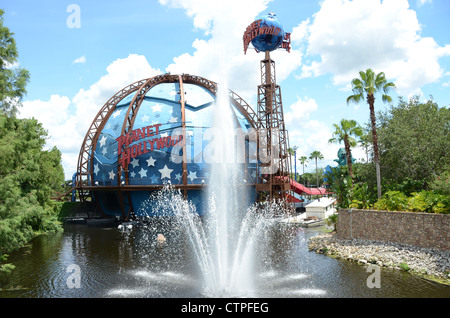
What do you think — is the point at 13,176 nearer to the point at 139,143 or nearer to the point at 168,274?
the point at 168,274

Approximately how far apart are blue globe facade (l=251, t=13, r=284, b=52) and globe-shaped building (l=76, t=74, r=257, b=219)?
30.5ft

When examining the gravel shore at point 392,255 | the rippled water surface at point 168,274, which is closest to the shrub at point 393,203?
the gravel shore at point 392,255

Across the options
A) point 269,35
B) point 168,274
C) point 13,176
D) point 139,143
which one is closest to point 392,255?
point 168,274

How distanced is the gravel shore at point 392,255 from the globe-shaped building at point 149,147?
17869mm

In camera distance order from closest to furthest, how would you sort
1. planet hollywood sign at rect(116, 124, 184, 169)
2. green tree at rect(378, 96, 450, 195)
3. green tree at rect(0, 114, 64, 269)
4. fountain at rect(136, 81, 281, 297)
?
green tree at rect(0, 114, 64, 269)
fountain at rect(136, 81, 281, 297)
green tree at rect(378, 96, 450, 195)
planet hollywood sign at rect(116, 124, 184, 169)

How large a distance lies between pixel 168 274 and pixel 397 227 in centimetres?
1427

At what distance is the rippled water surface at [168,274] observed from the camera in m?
14.1

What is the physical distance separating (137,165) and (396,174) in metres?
26.4

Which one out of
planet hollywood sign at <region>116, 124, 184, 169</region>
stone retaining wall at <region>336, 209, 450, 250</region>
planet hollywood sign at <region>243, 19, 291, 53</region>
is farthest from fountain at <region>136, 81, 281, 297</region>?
planet hollywood sign at <region>243, 19, 291, 53</region>

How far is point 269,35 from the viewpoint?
137ft

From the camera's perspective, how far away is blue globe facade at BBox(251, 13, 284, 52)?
41.2m

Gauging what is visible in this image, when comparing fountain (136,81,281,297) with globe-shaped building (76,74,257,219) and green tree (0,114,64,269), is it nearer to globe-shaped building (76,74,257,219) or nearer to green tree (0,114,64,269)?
globe-shaped building (76,74,257,219)
